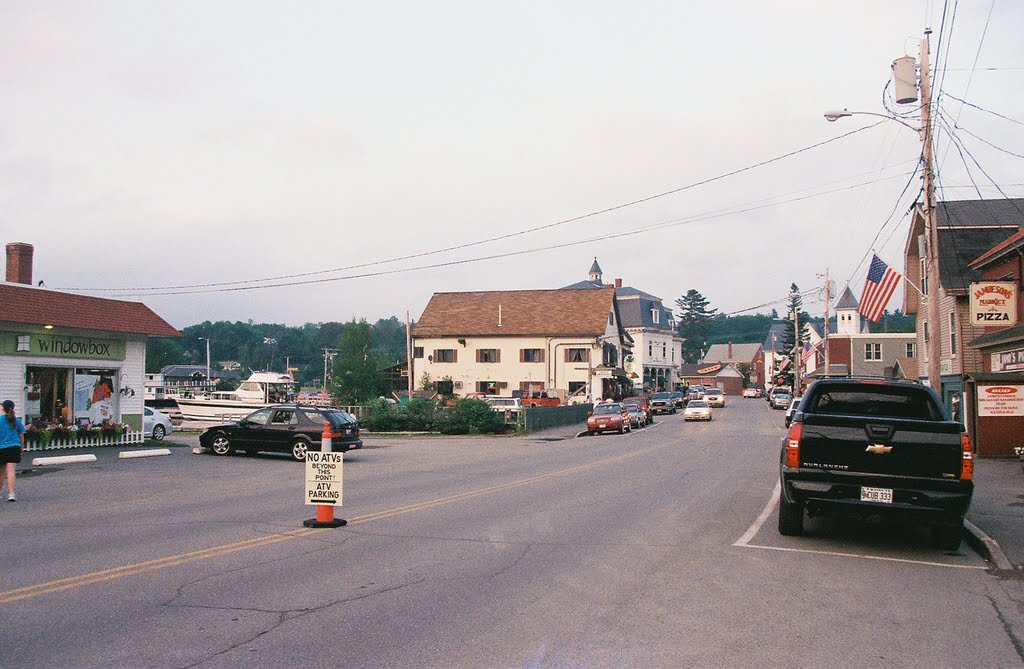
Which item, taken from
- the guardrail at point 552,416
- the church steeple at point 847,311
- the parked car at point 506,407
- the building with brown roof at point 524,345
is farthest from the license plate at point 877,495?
the church steeple at point 847,311

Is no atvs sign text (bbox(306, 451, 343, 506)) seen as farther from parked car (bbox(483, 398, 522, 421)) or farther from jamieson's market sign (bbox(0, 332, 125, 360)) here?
parked car (bbox(483, 398, 522, 421))

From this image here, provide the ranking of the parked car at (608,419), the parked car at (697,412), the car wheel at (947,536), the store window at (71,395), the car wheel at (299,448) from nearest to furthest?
the car wheel at (947,536) → the car wheel at (299,448) → the store window at (71,395) → the parked car at (608,419) → the parked car at (697,412)

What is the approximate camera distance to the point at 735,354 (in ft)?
495

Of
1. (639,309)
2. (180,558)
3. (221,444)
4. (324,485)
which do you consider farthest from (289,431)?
(639,309)

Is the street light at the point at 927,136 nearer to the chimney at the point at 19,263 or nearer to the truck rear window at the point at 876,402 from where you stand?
the truck rear window at the point at 876,402

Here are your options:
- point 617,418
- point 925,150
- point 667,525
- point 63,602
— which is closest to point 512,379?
point 617,418

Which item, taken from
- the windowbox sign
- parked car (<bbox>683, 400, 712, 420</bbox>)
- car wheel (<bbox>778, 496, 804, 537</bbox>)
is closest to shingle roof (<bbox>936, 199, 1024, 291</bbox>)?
the windowbox sign

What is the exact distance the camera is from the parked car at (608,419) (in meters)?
42.6

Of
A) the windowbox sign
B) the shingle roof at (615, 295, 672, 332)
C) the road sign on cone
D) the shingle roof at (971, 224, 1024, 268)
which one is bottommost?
the road sign on cone

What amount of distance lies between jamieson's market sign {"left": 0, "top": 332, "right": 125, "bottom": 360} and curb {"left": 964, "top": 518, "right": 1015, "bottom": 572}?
2367cm

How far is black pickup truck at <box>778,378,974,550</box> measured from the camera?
9695mm

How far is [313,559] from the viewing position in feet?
30.7

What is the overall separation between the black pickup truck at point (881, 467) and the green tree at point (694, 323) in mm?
158447

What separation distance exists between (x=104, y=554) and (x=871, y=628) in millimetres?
8126
